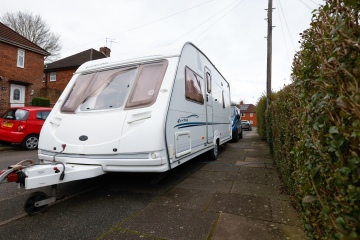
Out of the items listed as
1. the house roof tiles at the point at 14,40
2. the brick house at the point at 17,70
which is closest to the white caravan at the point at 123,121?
the brick house at the point at 17,70

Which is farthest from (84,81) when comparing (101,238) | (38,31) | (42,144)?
(38,31)

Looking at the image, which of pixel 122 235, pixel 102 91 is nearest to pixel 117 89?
pixel 102 91

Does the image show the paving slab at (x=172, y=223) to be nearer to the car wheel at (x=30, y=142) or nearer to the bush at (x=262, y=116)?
the car wheel at (x=30, y=142)

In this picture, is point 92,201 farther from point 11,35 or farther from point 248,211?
point 11,35

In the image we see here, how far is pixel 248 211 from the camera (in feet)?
10.3

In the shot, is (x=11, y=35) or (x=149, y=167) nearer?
(x=149, y=167)

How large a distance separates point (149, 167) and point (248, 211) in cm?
154

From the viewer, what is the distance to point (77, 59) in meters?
28.9

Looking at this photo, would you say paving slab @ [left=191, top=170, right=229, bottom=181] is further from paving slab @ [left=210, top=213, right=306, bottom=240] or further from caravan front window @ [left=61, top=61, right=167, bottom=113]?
caravan front window @ [left=61, top=61, right=167, bottom=113]

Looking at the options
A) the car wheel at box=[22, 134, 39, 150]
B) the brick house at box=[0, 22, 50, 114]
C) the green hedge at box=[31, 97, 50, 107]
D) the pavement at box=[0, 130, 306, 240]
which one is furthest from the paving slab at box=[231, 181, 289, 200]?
the brick house at box=[0, 22, 50, 114]

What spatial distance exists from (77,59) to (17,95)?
12971 mm

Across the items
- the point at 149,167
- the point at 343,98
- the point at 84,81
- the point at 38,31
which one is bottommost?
the point at 149,167

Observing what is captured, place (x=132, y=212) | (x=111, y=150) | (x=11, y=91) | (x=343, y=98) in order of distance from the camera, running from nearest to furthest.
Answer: (x=343, y=98), (x=132, y=212), (x=111, y=150), (x=11, y=91)

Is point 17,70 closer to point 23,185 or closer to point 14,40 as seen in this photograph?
point 14,40
